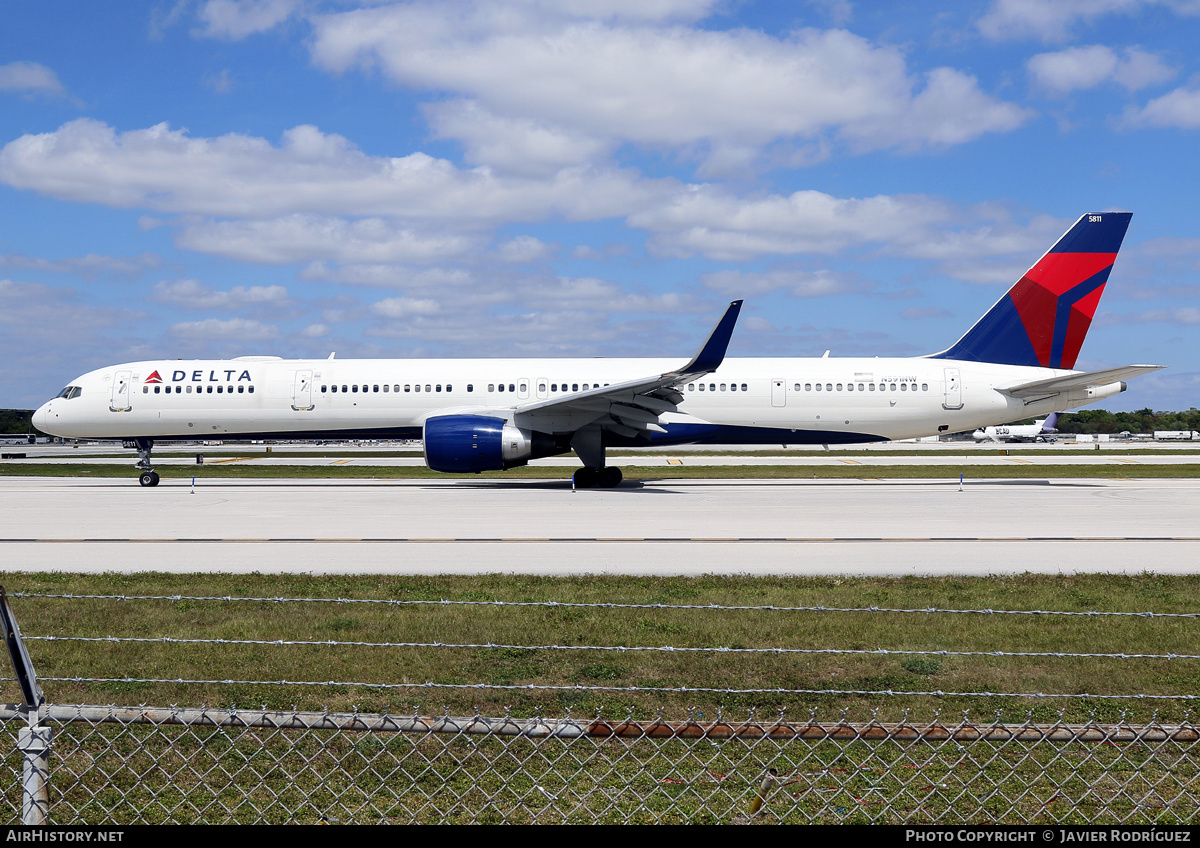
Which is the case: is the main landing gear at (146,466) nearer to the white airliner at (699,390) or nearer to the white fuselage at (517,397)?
the white airliner at (699,390)

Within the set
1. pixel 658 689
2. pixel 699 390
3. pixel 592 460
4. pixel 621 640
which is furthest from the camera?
pixel 699 390

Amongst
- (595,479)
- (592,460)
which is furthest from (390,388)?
(595,479)

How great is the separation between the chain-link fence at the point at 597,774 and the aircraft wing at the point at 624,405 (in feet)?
58.9

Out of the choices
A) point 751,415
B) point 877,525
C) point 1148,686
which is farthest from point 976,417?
point 1148,686

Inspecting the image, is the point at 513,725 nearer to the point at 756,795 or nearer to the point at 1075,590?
the point at 756,795

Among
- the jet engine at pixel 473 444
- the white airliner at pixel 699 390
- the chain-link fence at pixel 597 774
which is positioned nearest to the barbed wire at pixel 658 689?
the chain-link fence at pixel 597 774

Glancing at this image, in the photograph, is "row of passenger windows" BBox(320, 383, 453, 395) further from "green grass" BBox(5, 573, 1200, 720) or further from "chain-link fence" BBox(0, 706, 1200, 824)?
"chain-link fence" BBox(0, 706, 1200, 824)

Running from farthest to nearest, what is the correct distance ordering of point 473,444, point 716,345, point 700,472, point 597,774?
point 700,472, point 473,444, point 716,345, point 597,774

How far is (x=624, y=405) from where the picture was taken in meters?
25.5

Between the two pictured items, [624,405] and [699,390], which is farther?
[699,390]

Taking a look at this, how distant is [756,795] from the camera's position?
15.7 ft

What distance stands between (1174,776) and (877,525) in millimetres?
11854

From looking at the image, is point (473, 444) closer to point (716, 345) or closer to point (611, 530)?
point (716, 345)

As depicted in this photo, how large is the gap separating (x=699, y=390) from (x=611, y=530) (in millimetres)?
12399
